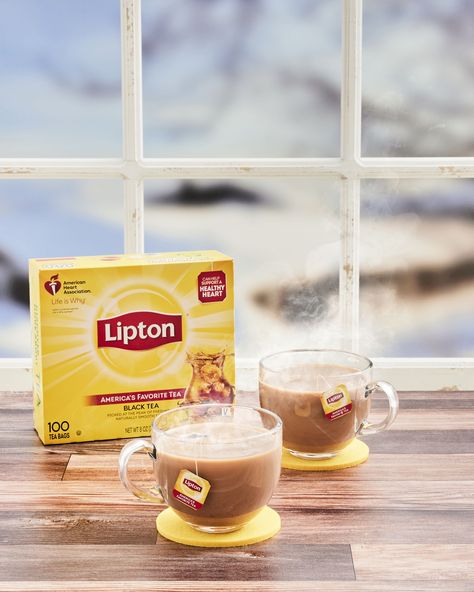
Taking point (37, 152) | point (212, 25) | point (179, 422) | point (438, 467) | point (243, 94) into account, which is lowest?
point (438, 467)

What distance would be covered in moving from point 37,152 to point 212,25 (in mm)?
536

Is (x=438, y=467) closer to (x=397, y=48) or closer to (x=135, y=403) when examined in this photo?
(x=135, y=403)

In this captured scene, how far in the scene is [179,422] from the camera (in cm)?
105

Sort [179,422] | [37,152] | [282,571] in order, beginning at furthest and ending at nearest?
[37,152] → [179,422] → [282,571]

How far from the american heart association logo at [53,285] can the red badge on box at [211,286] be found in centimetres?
21

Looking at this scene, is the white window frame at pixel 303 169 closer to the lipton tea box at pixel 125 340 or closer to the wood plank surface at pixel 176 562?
the lipton tea box at pixel 125 340

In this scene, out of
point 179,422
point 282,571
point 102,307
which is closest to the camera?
point 282,571

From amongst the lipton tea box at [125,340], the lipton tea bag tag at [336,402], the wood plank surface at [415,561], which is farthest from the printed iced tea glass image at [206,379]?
the wood plank surface at [415,561]

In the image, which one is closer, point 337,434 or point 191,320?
point 337,434

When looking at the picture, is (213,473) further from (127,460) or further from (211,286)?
(211,286)

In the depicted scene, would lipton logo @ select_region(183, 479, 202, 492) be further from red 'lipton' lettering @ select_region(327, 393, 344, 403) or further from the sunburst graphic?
the sunburst graphic

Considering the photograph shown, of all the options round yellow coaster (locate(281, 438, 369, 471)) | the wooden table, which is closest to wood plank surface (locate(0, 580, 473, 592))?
the wooden table

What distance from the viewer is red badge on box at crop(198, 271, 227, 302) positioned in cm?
133

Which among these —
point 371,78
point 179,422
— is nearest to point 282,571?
point 179,422
